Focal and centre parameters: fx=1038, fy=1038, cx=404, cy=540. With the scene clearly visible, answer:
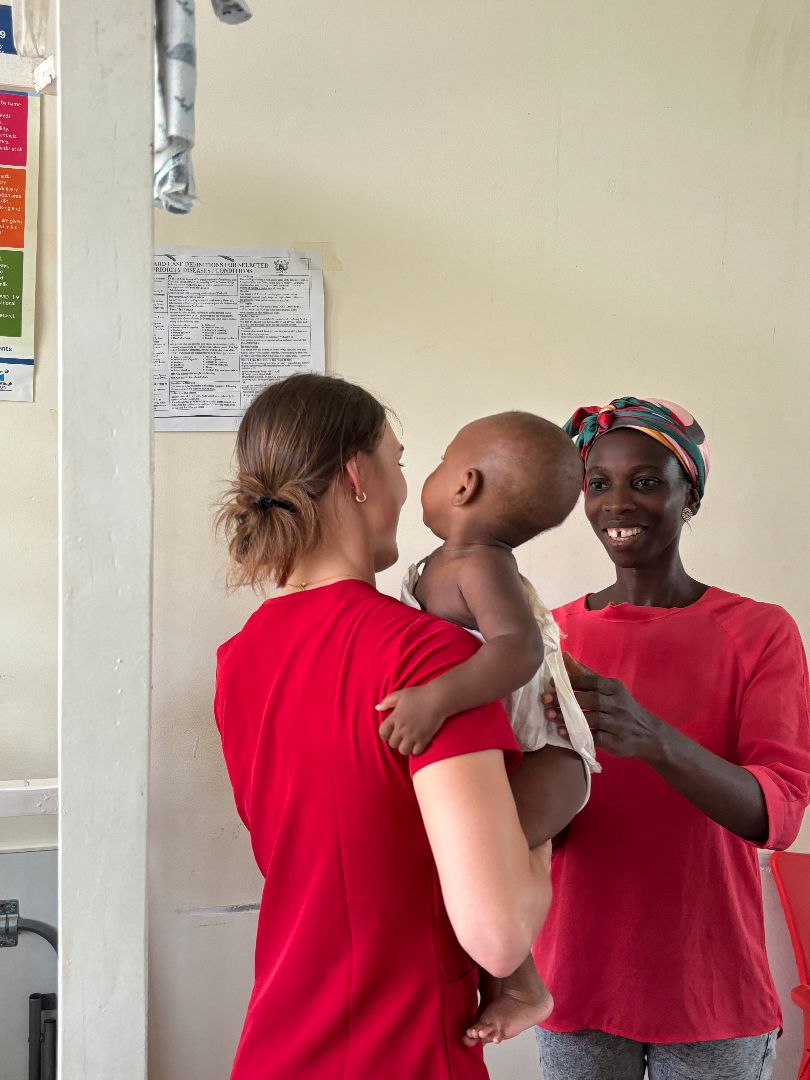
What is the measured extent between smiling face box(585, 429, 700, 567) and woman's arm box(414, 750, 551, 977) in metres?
0.81

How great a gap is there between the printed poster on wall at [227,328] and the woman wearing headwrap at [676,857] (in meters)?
0.92

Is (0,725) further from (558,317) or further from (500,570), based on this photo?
(558,317)

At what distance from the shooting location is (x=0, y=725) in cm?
222

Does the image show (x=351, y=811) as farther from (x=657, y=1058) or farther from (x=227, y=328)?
(x=227, y=328)

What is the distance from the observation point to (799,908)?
2.21 metres

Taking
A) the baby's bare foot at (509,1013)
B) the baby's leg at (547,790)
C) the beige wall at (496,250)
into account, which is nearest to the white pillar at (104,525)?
the baby's bare foot at (509,1013)

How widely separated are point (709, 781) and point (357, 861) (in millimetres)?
624

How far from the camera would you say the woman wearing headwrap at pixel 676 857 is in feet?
5.20

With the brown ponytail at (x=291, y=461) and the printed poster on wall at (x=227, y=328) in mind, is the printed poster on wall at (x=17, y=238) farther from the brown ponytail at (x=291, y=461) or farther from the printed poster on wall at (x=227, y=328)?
the brown ponytail at (x=291, y=461)

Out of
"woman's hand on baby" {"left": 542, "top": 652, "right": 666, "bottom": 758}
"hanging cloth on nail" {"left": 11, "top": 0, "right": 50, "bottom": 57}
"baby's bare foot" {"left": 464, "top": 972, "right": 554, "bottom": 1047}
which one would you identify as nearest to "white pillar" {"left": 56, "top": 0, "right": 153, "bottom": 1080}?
"baby's bare foot" {"left": 464, "top": 972, "right": 554, "bottom": 1047}

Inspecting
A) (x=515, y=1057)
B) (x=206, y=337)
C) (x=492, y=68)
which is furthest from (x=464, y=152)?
(x=515, y=1057)

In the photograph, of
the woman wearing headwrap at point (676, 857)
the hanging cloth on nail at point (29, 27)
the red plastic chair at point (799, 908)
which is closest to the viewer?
the woman wearing headwrap at point (676, 857)

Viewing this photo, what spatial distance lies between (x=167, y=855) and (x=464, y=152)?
1.71 metres

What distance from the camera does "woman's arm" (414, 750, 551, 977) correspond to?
999 mm
